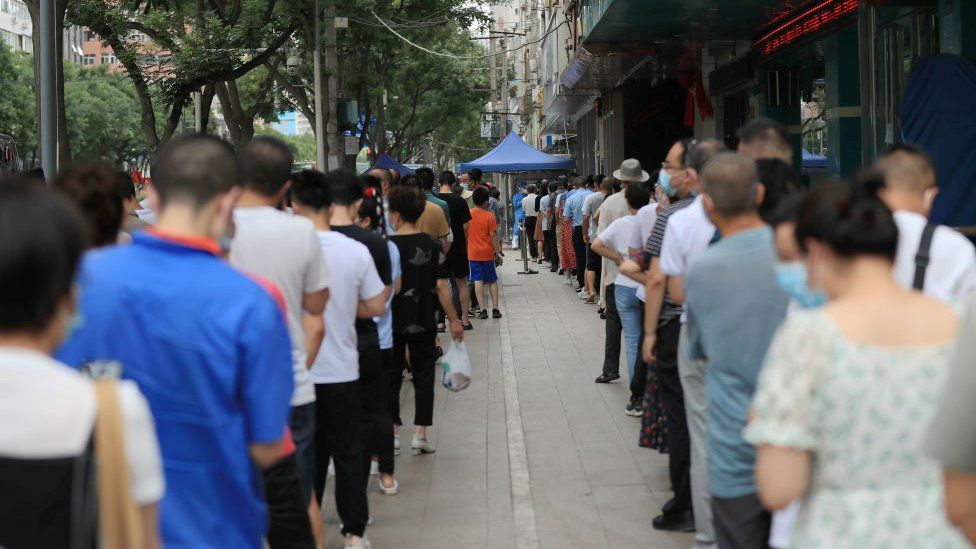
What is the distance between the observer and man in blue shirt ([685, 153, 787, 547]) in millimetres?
4531

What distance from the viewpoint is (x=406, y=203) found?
8359mm

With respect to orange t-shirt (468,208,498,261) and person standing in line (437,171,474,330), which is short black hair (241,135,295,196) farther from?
orange t-shirt (468,208,498,261)

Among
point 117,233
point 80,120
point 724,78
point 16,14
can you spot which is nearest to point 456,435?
point 117,233

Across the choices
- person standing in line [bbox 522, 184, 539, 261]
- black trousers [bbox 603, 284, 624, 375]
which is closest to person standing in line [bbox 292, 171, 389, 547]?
black trousers [bbox 603, 284, 624, 375]

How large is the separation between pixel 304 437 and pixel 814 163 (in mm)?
13161

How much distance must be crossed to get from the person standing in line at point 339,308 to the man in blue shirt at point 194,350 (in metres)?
2.57

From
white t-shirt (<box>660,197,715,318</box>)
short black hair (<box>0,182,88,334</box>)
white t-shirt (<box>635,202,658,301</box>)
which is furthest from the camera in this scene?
white t-shirt (<box>635,202,658,301</box>)

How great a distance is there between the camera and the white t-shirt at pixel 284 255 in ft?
16.0

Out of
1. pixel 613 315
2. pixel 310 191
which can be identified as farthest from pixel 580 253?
pixel 310 191

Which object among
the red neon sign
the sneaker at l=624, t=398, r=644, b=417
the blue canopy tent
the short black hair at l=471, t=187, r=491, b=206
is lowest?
the sneaker at l=624, t=398, r=644, b=417

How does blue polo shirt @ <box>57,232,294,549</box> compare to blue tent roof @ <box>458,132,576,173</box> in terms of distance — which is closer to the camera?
blue polo shirt @ <box>57,232,294,549</box>

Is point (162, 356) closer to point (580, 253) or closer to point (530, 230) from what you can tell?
point (580, 253)

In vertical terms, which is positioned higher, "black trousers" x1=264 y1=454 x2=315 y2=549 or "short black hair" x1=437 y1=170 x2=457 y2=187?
"short black hair" x1=437 y1=170 x2=457 y2=187

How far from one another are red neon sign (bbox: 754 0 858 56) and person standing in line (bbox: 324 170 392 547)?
27.0 feet
